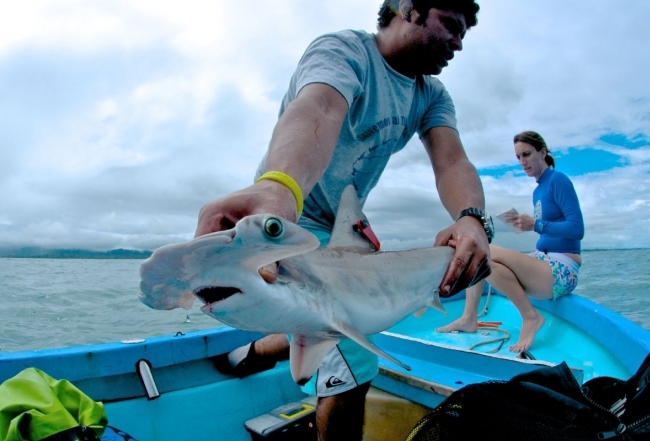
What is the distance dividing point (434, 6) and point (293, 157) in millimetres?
1330

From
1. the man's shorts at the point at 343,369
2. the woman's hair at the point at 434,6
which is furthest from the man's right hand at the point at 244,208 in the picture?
the woman's hair at the point at 434,6

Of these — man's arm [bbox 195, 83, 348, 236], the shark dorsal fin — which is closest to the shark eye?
man's arm [bbox 195, 83, 348, 236]

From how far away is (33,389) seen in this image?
6.55 feet

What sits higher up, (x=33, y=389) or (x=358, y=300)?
(x=358, y=300)

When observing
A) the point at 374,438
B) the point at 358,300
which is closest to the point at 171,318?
the point at 374,438

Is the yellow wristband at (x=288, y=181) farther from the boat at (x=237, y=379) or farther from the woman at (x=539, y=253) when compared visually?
the woman at (x=539, y=253)

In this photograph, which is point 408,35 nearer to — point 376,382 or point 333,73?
point 333,73

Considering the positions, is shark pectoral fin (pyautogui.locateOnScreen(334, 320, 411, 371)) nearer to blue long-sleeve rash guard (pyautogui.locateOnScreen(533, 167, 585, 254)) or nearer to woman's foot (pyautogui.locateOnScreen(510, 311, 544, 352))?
woman's foot (pyautogui.locateOnScreen(510, 311, 544, 352))

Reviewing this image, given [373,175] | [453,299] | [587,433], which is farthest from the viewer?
[453,299]

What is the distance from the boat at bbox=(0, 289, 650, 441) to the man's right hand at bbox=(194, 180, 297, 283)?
6.12ft

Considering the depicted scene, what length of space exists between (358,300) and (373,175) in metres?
1.15

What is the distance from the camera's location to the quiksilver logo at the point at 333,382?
7.20 feet

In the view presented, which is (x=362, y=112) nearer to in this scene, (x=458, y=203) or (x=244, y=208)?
(x=458, y=203)

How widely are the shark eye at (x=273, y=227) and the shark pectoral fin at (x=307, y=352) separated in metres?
0.57
